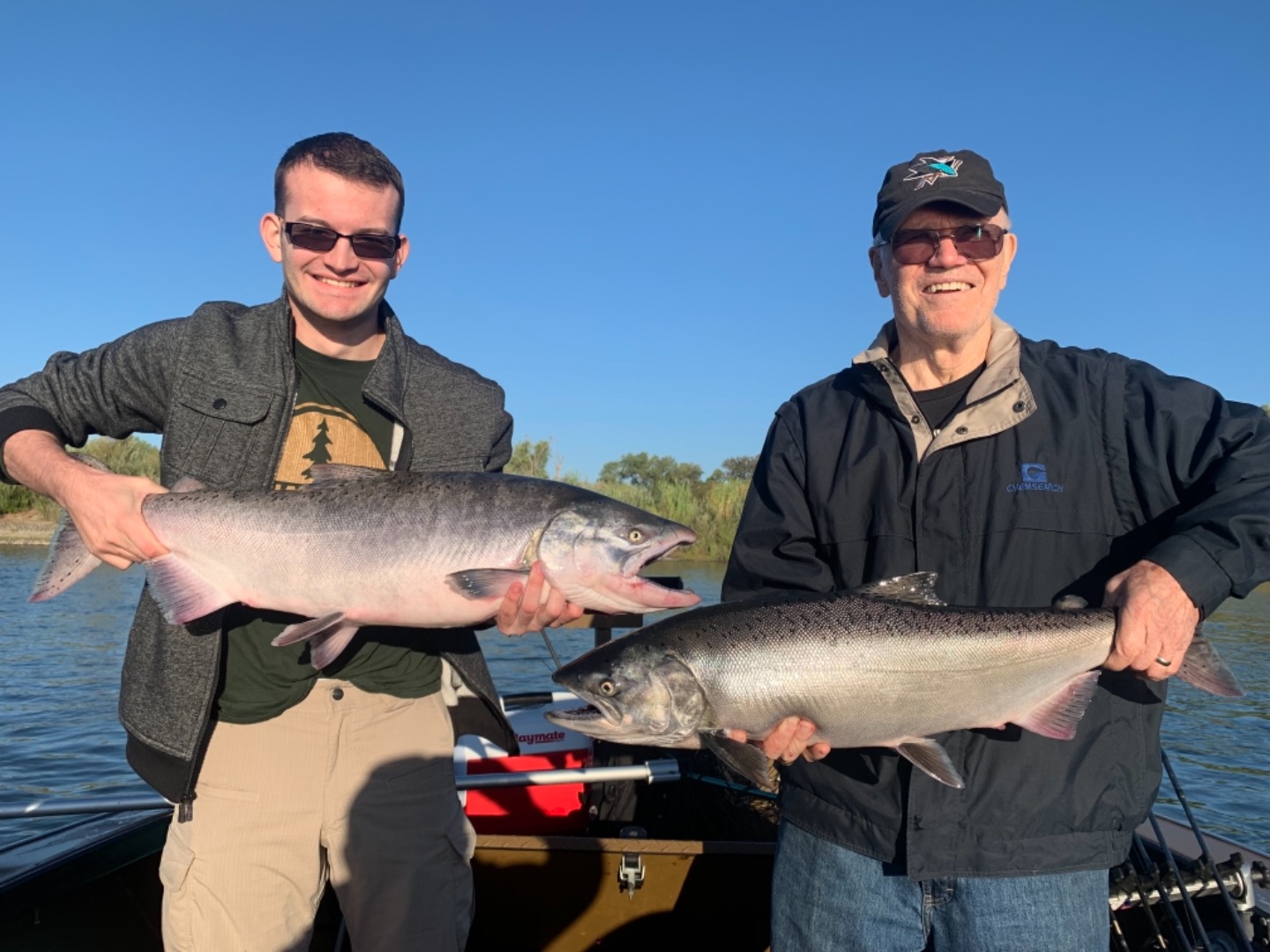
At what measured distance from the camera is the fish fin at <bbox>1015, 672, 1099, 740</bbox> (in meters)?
3.00

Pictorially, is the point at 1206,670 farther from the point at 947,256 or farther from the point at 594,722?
the point at 594,722

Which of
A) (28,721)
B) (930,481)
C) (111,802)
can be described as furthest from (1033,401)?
(28,721)

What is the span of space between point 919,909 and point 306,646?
2435 millimetres

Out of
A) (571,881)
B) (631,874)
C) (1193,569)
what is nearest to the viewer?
(1193,569)

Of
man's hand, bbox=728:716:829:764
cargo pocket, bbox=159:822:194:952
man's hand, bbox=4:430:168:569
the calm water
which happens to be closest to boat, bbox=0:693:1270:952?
cargo pocket, bbox=159:822:194:952

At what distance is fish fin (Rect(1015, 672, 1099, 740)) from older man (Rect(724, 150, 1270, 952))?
8cm

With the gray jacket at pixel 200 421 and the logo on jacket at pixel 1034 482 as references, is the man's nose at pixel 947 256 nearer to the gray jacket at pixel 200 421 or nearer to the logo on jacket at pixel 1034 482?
the logo on jacket at pixel 1034 482

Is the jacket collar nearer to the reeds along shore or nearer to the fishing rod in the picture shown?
the fishing rod

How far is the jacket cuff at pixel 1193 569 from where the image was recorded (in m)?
2.80

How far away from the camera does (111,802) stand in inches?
187

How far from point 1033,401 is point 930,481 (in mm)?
464

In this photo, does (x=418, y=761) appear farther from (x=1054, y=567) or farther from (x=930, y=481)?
(x=1054, y=567)

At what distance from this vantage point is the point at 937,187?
335 cm

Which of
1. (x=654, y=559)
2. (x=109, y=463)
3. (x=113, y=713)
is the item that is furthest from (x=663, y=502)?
(x=654, y=559)
